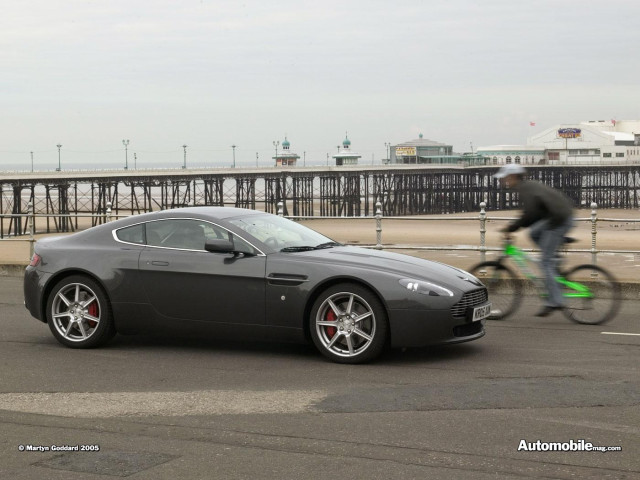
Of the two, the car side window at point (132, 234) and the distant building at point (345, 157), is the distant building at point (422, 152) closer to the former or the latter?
the distant building at point (345, 157)

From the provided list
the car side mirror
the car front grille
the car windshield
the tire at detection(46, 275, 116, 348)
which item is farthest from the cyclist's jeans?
the tire at detection(46, 275, 116, 348)

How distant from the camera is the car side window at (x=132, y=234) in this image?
8.48 meters

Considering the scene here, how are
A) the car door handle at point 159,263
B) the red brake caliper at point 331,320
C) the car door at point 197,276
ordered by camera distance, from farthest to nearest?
1. the car door handle at point 159,263
2. the car door at point 197,276
3. the red brake caliper at point 331,320

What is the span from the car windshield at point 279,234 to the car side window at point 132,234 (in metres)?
0.77

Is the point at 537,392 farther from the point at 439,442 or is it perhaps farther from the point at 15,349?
the point at 15,349

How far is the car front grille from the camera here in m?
7.59

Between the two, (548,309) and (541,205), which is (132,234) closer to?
(541,205)

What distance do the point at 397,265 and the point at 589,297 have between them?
2500 mm

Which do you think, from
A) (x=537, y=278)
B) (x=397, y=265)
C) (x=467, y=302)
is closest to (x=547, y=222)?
(x=537, y=278)

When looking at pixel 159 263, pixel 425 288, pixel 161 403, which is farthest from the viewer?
pixel 159 263

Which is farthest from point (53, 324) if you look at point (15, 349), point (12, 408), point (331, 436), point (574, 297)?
point (574, 297)

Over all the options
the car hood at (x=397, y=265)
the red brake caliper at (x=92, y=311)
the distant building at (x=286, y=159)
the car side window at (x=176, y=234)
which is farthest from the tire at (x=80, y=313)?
the distant building at (x=286, y=159)

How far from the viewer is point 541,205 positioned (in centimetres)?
938

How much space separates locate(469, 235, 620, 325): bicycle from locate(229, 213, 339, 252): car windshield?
6.79ft
